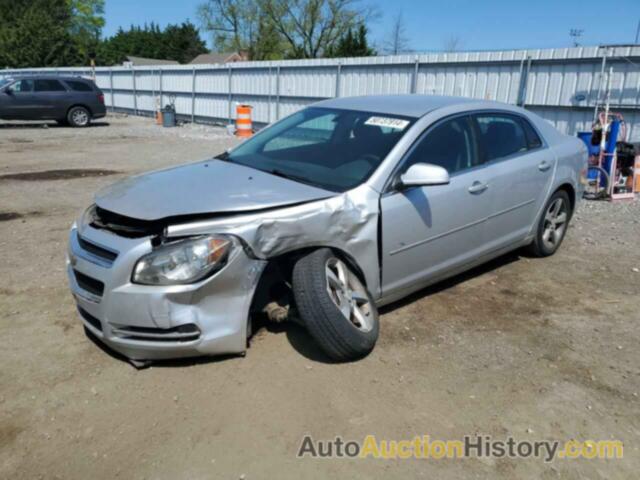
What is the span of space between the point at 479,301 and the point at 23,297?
3694 mm

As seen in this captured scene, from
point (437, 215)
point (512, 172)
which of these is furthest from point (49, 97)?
point (437, 215)

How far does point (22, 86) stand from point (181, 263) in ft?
63.7

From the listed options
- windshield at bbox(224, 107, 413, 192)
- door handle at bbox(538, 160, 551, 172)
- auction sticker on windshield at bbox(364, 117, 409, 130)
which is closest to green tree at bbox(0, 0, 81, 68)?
windshield at bbox(224, 107, 413, 192)

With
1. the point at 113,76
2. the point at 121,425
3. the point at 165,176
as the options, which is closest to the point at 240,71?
the point at 113,76

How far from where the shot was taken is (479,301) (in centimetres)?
439

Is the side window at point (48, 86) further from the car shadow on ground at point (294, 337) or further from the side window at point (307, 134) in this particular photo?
the car shadow on ground at point (294, 337)

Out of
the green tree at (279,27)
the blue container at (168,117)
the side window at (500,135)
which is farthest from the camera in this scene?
the green tree at (279,27)

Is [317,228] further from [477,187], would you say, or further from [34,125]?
[34,125]

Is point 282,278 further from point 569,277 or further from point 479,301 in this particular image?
point 569,277

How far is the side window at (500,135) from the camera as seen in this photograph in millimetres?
4395

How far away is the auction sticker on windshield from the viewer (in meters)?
3.90

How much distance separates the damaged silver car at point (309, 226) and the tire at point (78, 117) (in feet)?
58.5

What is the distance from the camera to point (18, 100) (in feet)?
61.6

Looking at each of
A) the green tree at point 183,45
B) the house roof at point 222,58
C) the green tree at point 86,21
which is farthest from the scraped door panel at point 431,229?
the green tree at point 183,45
